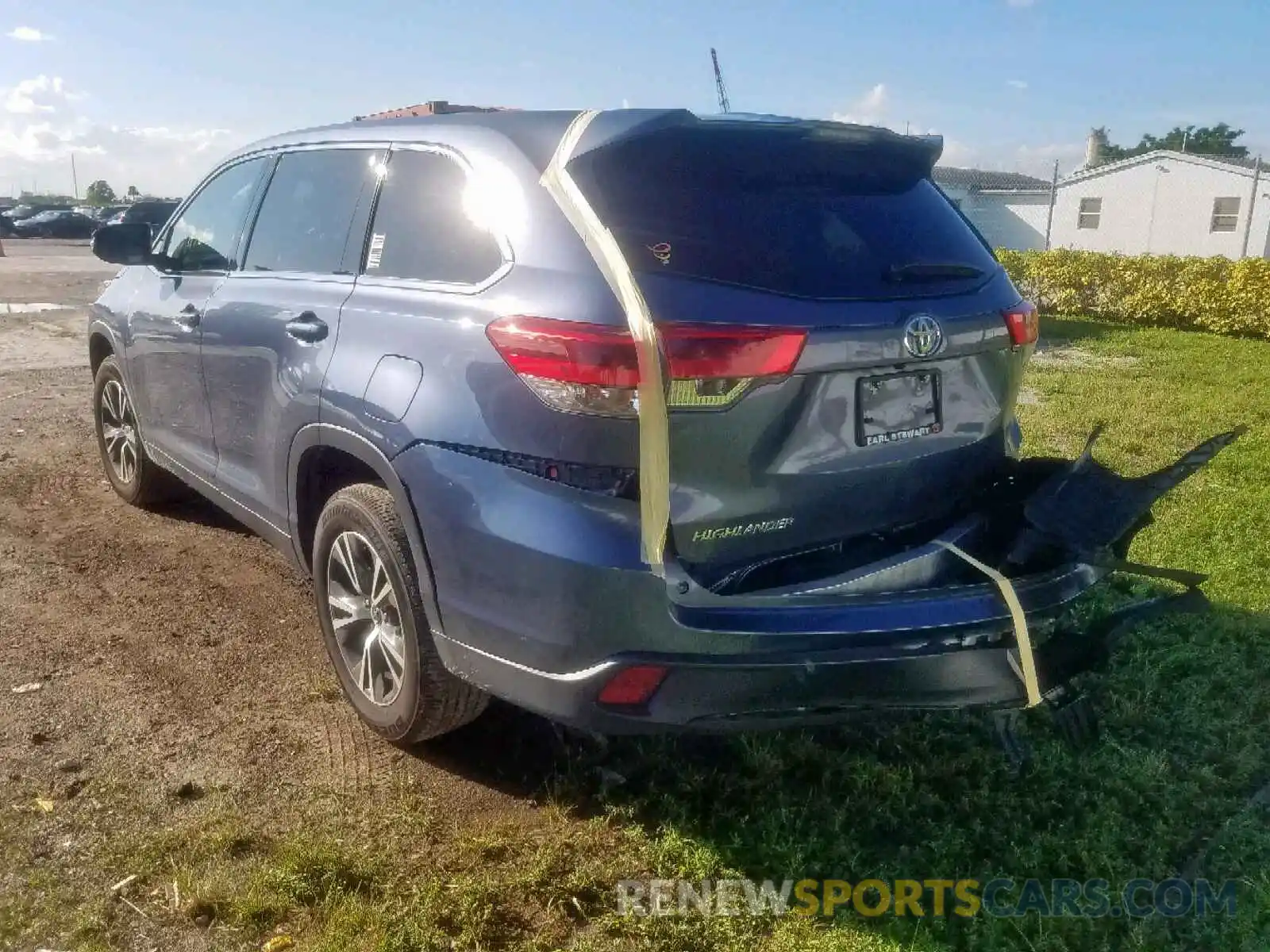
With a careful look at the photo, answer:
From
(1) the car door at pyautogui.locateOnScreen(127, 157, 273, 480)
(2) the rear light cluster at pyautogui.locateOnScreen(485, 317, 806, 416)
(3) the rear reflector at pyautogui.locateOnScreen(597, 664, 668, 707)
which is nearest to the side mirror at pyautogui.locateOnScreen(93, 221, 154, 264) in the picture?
(1) the car door at pyautogui.locateOnScreen(127, 157, 273, 480)

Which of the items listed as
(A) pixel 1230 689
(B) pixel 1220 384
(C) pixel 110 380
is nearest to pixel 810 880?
(A) pixel 1230 689

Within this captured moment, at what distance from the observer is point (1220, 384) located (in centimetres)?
1011

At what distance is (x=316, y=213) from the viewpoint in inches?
144

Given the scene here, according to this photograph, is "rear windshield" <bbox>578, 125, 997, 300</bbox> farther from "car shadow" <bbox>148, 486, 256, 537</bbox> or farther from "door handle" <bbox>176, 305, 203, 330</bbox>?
"car shadow" <bbox>148, 486, 256, 537</bbox>

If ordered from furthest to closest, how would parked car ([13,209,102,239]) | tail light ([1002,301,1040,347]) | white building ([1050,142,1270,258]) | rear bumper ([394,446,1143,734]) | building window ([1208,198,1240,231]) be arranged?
parked car ([13,209,102,239]), building window ([1208,198,1240,231]), white building ([1050,142,1270,258]), tail light ([1002,301,1040,347]), rear bumper ([394,446,1143,734])

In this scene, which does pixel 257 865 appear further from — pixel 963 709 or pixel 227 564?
pixel 227 564

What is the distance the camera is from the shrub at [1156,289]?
15.0 meters

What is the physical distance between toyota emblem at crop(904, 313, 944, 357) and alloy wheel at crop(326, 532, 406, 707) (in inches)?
62.1

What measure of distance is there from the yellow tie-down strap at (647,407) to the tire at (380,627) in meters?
0.83

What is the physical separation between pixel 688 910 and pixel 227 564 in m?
3.10

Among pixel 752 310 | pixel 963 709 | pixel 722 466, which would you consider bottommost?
pixel 963 709

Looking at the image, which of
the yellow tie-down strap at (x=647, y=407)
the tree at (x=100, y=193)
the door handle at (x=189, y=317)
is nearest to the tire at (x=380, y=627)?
the yellow tie-down strap at (x=647, y=407)

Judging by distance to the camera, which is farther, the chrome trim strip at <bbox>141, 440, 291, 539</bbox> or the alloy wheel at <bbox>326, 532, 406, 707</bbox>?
the chrome trim strip at <bbox>141, 440, 291, 539</bbox>

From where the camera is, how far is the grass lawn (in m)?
2.53
